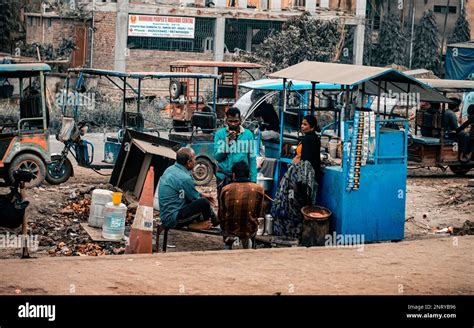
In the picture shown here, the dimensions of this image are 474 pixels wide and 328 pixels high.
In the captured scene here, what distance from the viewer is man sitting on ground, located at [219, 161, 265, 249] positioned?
1183 centimetres

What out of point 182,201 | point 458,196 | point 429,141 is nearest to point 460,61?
point 429,141

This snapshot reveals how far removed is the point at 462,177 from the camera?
21.4 meters

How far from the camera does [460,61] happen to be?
34625mm

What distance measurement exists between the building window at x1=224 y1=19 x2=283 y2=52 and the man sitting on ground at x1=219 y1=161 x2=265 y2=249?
26508 mm

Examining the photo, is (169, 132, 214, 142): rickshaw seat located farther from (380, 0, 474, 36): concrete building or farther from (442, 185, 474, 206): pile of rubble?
(380, 0, 474, 36): concrete building

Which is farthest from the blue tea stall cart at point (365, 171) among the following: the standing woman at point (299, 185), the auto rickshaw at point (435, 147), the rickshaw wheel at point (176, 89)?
the rickshaw wheel at point (176, 89)

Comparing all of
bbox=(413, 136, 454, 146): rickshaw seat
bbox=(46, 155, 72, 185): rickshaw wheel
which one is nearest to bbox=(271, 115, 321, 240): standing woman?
bbox=(46, 155, 72, 185): rickshaw wheel

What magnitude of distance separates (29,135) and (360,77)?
6180mm

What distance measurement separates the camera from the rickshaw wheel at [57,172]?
55.5 ft

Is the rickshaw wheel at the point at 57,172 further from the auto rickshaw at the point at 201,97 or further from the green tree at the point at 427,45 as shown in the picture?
the green tree at the point at 427,45

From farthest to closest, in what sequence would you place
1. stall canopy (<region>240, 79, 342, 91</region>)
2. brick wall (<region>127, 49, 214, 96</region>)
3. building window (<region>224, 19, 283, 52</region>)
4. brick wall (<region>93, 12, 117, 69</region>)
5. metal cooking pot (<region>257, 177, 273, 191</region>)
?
building window (<region>224, 19, 283, 52</region>) → brick wall (<region>127, 49, 214, 96</region>) → brick wall (<region>93, 12, 117, 69</region>) → stall canopy (<region>240, 79, 342, 91</region>) → metal cooking pot (<region>257, 177, 273, 191</region>)
